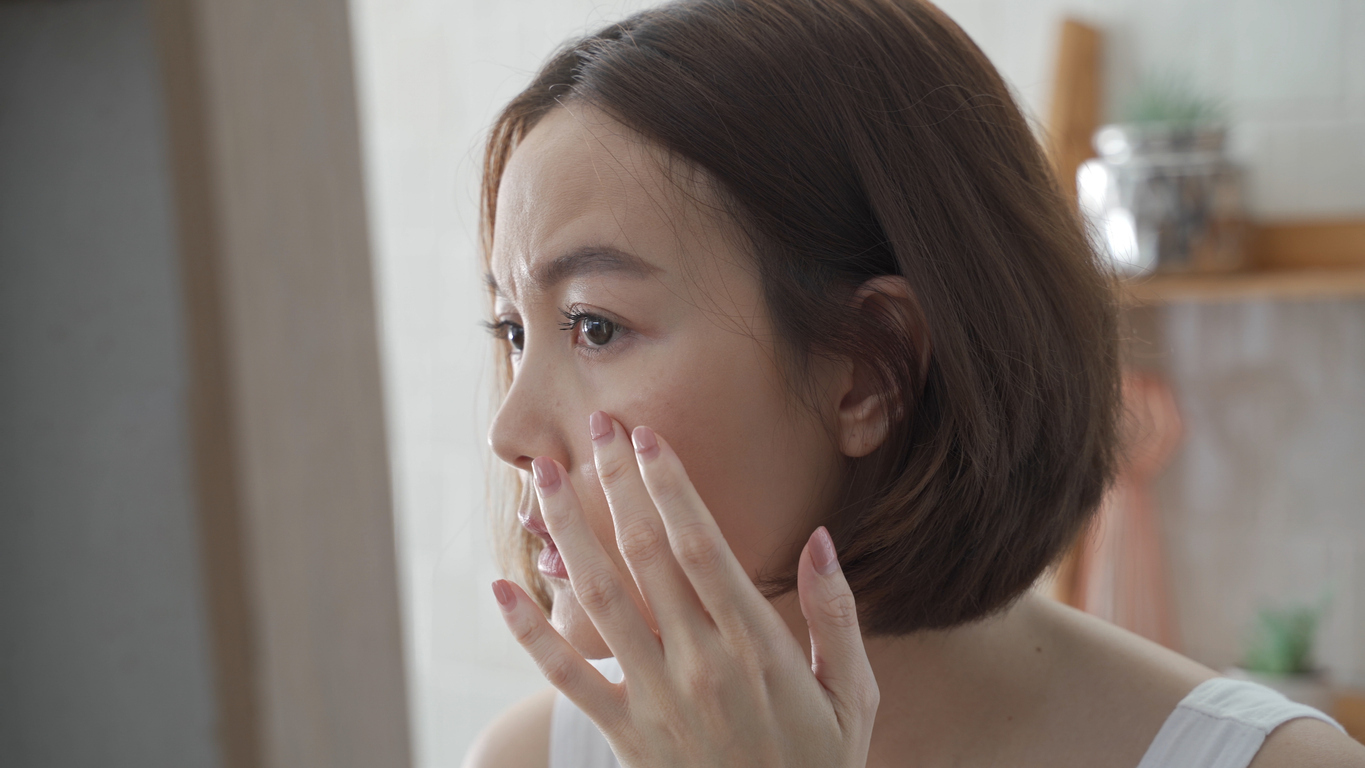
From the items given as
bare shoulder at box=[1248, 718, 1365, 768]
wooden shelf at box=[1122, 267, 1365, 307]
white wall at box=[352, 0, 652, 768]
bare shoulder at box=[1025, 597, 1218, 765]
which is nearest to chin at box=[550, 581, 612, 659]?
bare shoulder at box=[1025, 597, 1218, 765]

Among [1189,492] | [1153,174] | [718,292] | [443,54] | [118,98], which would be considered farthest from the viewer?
[443,54]

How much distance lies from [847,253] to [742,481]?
172mm

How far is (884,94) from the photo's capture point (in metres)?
0.70

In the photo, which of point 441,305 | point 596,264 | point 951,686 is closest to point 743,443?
point 596,264

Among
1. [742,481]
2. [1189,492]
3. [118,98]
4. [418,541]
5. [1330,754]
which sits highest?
[118,98]

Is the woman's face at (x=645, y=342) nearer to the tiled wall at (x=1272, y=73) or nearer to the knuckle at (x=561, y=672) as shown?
the knuckle at (x=561, y=672)

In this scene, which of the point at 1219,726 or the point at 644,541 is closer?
the point at 644,541

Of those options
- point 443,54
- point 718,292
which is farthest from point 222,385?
point 443,54

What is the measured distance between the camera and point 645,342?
2.27ft

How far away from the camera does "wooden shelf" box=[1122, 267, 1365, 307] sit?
125cm

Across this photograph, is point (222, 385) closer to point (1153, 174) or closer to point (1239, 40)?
point (1153, 174)

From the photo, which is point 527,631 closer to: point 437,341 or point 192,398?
point 192,398

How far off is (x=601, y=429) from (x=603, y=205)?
0.50ft

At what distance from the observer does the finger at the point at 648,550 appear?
638mm
